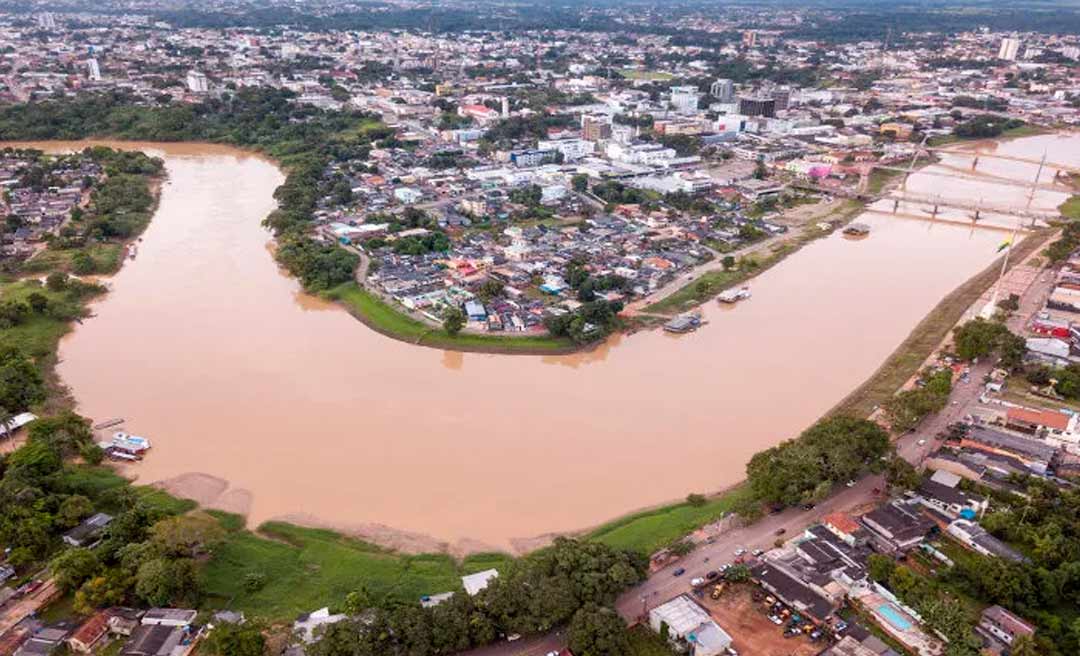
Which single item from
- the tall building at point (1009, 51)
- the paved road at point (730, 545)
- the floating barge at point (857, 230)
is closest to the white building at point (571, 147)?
the floating barge at point (857, 230)

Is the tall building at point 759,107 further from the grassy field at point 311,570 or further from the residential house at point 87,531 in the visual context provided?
the residential house at point 87,531

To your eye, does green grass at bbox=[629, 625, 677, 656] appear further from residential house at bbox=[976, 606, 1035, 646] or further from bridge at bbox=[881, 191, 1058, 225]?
bridge at bbox=[881, 191, 1058, 225]

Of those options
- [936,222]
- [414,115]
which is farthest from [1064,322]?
[414,115]

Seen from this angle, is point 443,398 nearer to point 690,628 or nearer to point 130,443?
point 130,443

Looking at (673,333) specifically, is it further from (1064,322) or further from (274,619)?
(274,619)

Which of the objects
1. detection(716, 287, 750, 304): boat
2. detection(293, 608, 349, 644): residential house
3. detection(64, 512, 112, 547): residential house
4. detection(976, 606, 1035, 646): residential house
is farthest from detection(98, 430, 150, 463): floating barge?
detection(716, 287, 750, 304): boat

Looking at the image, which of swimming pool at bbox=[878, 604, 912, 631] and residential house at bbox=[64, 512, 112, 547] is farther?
residential house at bbox=[64, 512, 112, 547]

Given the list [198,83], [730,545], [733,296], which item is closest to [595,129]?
[733,296]
